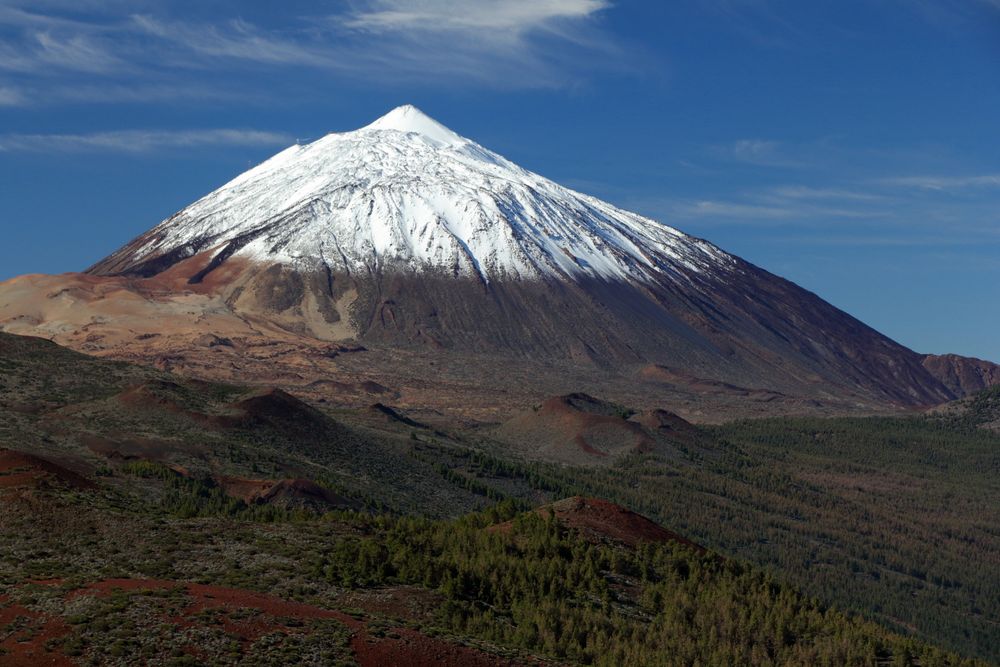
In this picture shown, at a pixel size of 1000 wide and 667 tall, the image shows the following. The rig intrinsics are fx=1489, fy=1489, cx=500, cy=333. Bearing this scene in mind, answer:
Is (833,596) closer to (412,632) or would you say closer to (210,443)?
(210,443)

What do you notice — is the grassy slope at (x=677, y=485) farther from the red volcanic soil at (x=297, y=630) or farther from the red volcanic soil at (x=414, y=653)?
the red volcanic soil at (x=414, y=653)

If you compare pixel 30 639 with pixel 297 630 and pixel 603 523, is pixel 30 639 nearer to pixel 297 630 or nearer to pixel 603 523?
pixel 297 630

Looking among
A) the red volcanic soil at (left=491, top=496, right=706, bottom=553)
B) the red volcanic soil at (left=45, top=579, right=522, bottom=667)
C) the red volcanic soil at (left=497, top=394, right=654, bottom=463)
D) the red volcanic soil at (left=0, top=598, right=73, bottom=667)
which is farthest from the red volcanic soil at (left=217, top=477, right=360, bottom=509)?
the red volcanic soil at (left=497, top=394, right=654, bottom=463)

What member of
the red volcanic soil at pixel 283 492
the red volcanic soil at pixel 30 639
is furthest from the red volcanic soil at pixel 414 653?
the red volcanic soil at pixel 283 492

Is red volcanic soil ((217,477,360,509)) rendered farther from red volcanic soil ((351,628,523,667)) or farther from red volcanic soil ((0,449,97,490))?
red volcanic soil ((351,628,523,667))

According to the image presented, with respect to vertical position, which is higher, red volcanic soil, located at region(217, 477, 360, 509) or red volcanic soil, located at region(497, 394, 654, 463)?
red volcanic soil, located at region(497, 394, 654, 463)

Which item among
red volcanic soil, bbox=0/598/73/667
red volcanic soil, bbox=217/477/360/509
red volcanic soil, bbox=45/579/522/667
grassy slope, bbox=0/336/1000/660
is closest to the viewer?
red volcanic soil, bbox=0/598/73/667
